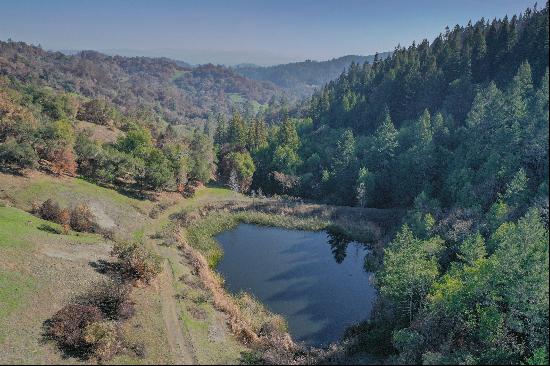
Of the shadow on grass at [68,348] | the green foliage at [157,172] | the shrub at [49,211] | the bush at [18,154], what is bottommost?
the shadow on grass at [68,348]

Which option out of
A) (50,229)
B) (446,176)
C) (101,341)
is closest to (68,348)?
(101,341)

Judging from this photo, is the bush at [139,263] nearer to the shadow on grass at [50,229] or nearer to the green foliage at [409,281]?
the shadow on grass at [50,229]

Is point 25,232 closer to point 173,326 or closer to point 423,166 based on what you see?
point 173,326

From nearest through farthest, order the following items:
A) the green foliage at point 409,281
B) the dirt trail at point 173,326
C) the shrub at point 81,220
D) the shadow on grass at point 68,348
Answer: the shadow on grass at point 68,348
the dirt trail at point 173,326
the green foliage at point 409,281
the shrub at point 81,220

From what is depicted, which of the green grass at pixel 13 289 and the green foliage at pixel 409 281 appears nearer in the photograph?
the green grass at pixel 13 289

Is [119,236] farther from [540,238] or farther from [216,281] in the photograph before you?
Result: [540,238]

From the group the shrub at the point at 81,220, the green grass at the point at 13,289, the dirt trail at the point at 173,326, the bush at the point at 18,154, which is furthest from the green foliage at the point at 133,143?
→ the green grass at the point at 13,289

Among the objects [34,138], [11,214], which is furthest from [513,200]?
[34,138]
